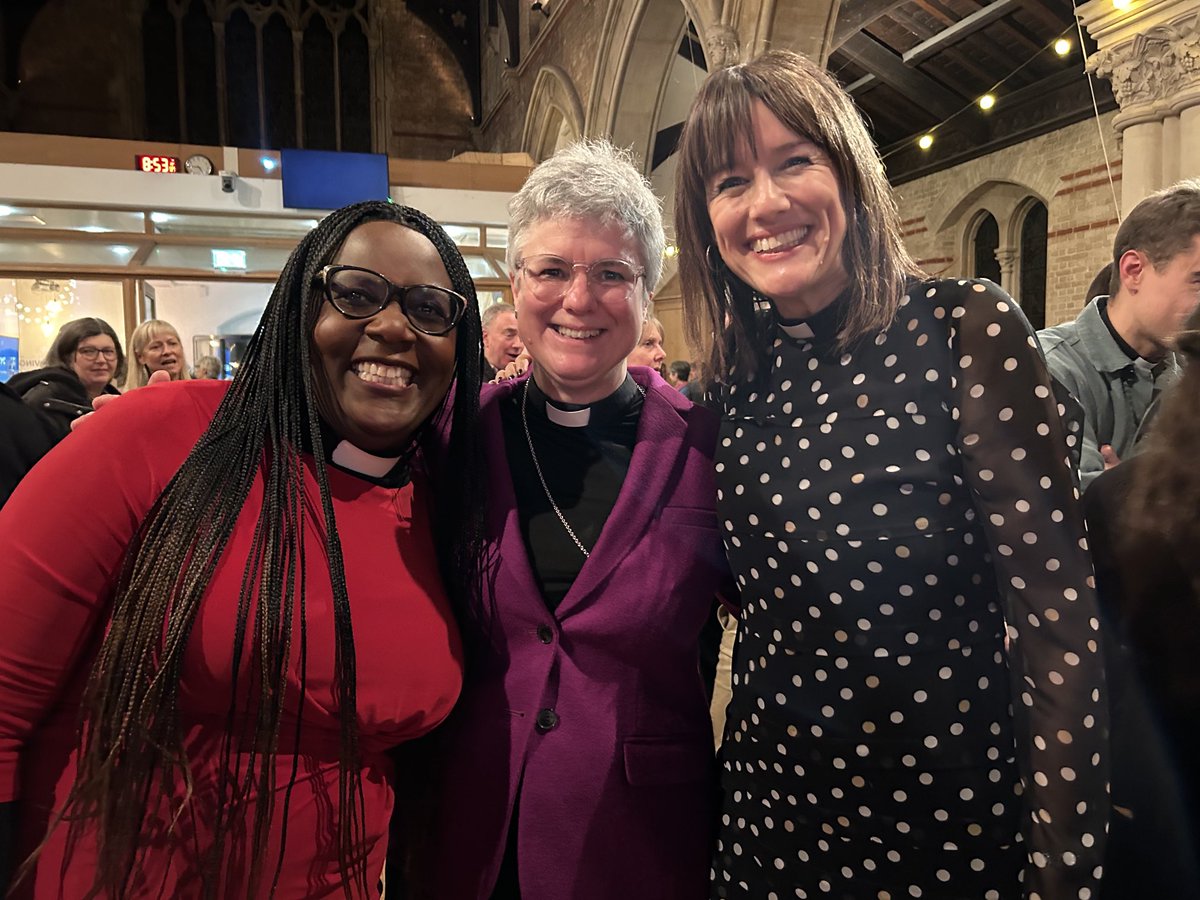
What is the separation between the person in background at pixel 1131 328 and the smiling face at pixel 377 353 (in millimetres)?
1918

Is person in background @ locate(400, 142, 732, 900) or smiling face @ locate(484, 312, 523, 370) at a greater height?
smiling face @ locate(484, 312, 523, 370)

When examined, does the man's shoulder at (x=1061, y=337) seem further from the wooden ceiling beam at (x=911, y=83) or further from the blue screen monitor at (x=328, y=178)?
the wooden ceiling beam at (x=911, y=83)

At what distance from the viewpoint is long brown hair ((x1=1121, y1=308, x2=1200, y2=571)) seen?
92cm

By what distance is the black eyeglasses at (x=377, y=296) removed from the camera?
4.00 ft

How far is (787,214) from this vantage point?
1241 mm

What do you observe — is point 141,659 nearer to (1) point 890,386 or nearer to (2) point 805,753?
(2) point 805,753

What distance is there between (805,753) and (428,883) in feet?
2.41

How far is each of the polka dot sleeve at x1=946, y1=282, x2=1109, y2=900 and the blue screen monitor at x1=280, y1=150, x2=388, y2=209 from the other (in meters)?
9.11

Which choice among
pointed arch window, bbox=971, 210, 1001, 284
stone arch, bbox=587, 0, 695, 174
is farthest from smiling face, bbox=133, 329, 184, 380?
pointed arch window, bbox=971, 210, 1001, 284

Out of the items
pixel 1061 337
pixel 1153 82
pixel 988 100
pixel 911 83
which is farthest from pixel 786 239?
pixel 911 83

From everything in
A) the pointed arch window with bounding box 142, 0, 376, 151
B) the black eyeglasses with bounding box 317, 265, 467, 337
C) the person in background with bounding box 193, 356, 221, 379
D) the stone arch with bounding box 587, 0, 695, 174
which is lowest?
the black eyeglasses with bounding box 317, 265, 467, 337

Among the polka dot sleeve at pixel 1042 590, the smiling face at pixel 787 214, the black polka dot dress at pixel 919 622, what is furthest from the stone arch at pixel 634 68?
the polka dot sleeve at pixel 1042 590

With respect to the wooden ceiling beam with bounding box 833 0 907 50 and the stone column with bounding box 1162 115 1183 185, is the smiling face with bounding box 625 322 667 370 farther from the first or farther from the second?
the wooden ceiling beam with bounding box 833 0 907 50

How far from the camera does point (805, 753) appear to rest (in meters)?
1.25
